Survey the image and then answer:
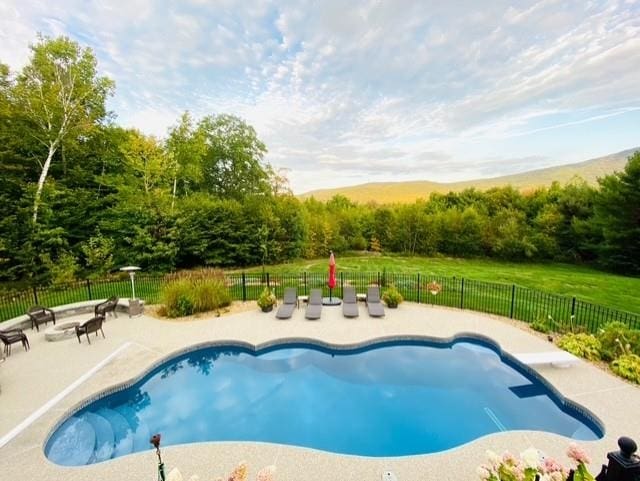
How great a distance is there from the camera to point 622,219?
18219 millimetres

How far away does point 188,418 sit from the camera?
571 cm

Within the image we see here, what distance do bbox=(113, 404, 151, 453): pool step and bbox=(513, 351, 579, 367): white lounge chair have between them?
25.0ft

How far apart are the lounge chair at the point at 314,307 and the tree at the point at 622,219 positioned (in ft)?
64.4

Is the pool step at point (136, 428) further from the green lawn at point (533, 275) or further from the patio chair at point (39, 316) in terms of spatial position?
the green lawn at point (533, 275)

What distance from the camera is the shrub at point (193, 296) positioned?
33.1 ft

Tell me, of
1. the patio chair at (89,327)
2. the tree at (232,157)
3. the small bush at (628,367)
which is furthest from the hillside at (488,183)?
the small bush at (628,367)

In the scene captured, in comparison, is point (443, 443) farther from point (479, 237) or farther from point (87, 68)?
point (87, 68)

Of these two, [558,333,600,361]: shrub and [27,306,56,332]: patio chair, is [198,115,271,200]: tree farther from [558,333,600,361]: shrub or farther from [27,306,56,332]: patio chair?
[558,333,600,361]: shrub

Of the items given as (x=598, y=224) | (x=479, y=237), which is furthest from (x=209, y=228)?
(x=598, y=224)

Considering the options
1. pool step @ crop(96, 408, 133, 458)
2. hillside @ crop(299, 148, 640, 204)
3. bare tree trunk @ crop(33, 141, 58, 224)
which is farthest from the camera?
hillside @ crop(299, 148, 640, 204)

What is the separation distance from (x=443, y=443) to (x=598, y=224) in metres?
22.7

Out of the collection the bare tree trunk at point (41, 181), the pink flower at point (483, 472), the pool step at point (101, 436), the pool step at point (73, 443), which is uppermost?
the bare tree trunk at point (41, 181)

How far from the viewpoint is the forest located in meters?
15.2

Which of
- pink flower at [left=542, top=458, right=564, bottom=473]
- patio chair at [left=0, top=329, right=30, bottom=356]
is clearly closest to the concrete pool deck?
patio chair at [left=0, top=329, right=30, bottom=356]
